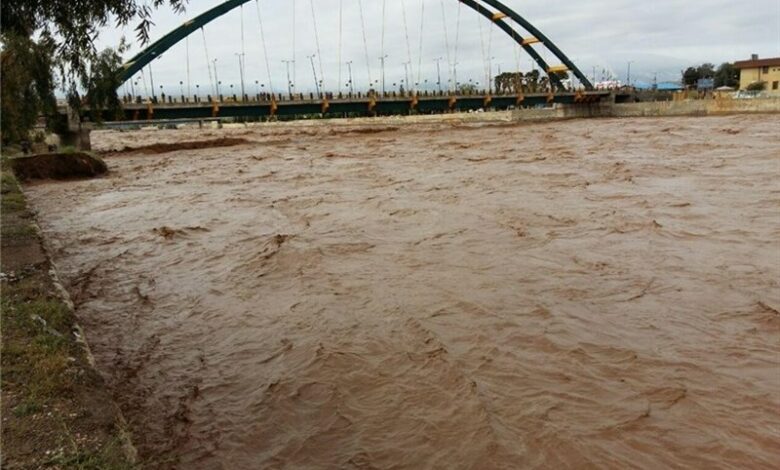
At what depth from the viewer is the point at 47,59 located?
12.4 meters

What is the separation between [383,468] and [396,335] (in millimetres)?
2498

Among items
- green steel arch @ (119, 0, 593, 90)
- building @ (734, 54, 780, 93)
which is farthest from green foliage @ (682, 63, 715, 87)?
green steel arch @ (119, 0, 593, 90)

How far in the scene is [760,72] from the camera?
76875mm

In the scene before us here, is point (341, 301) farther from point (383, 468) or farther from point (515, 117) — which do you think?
point (515, 117)

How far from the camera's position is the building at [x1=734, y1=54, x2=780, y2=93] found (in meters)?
74.2

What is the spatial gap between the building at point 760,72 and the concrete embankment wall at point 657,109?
18.9 metres

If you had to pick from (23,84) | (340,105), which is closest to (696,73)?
(340,105)

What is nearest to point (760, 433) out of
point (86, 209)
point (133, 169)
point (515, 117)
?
point (86, 209)

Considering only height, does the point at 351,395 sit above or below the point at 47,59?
below

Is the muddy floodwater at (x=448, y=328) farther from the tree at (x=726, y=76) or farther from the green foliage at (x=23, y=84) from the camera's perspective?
the tree at (x=726, y=76)

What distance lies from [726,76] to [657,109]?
4334cm

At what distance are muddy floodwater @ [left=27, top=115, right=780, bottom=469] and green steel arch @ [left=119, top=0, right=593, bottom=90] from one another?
1590 inches

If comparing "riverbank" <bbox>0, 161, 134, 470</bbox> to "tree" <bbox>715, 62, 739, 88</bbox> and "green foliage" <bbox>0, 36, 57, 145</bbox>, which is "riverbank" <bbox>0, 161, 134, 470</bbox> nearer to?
"green foliage" <bbox>0, 36, 57, 145</bbox>

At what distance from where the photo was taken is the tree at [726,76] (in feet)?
296
